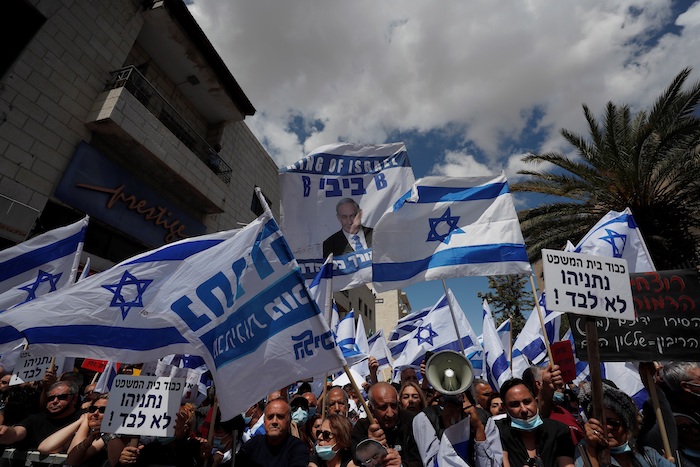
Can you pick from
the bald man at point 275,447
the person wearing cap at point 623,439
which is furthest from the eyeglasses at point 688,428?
the bald man at point 275,447

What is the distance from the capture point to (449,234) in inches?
180

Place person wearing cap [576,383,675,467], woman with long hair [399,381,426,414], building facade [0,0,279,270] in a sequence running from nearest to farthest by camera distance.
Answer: person wearing cap [576,383,675,467], woman with long hair [399,381,426,414], building facade [0,0,279,270]

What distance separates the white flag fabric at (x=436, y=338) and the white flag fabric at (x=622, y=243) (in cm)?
280

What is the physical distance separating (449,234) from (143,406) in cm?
350

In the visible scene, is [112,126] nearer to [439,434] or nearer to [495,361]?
[495,361]

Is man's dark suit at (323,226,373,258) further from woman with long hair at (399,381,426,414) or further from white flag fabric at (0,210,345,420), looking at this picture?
white flag fabric at (0,210,345,420)

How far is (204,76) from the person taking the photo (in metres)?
13.9

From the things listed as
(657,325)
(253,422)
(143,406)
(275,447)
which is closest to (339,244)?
(253,422)

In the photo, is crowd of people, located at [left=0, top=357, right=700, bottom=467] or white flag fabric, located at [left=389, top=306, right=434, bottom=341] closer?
crowd of people, located at [left=0, top=357, right=700, bottom=467]

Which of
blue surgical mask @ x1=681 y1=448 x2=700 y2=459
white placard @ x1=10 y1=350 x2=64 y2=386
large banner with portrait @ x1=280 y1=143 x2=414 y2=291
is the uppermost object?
large banner with portrait @ x1=280 y1=143 x2=414 y2=291

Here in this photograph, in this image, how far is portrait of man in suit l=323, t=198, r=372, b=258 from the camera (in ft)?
18.3

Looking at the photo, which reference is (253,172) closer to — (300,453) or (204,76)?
(204,76)

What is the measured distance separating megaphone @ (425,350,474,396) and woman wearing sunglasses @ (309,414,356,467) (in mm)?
940

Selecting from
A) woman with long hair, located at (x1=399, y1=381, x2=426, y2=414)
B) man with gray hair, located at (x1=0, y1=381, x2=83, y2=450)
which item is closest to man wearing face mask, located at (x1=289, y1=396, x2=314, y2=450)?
woman with long hair, located at (x1=399, y1=381, x2=426, y2=414)
